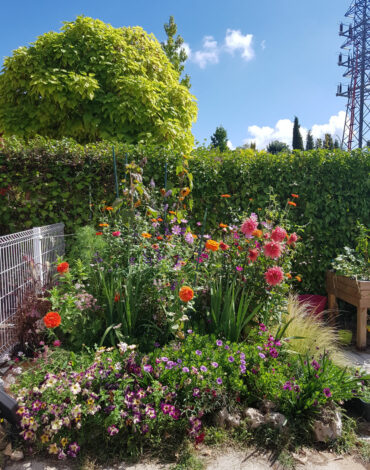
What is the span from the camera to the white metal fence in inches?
120

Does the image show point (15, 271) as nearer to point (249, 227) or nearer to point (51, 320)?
point (51, 320)

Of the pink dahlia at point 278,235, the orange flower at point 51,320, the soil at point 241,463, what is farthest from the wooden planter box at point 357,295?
the orange flower at point 51,320

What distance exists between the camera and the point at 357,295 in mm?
3965

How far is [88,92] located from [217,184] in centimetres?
364

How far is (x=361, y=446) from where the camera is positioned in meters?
2.19

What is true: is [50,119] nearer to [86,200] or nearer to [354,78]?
[86,200]

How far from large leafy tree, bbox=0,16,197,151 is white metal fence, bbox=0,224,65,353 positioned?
3702mm

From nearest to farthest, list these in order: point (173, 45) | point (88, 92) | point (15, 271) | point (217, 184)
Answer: point (15, 271)
point (217, 184)
point (88, 92)
point (173, 45)

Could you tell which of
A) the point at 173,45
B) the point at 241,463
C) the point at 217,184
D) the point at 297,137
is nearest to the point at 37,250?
the point at 217,184

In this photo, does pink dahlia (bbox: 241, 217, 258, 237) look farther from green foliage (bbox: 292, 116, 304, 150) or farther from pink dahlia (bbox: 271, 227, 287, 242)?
green foliage (bbox: 292, 116, 304, 150)

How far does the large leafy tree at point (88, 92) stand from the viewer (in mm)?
6789

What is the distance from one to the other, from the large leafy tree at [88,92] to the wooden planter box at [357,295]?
4238mm

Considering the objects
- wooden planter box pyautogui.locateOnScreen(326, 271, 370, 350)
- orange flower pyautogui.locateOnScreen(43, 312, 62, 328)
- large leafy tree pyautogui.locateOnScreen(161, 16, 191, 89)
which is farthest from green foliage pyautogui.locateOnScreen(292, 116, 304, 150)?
orange flower pyautogui.locateOnScreen(43, 312, 62, 328)

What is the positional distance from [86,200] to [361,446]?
389cm
